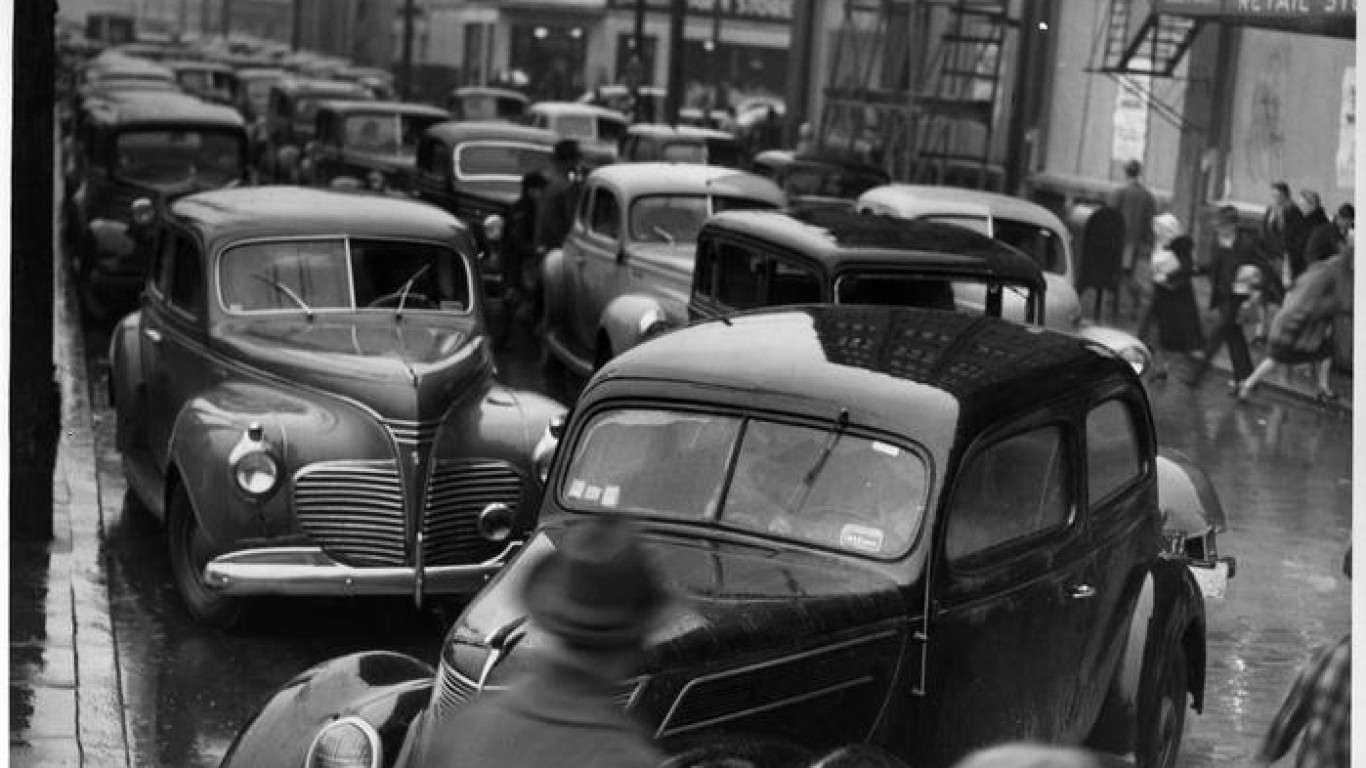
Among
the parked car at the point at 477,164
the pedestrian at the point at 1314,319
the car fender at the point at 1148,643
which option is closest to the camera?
the car fender at the point at 1148,643

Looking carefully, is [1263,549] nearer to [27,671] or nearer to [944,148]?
[27,671]

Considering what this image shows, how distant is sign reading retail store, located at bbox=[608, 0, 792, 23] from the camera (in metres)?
33.4

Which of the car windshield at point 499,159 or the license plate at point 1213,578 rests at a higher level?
the car windshield at point 499,159

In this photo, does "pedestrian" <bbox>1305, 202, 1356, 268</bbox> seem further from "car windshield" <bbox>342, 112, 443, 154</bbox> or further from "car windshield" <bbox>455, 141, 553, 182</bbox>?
"car windshield" <bbox>342, 112, 443, 154</bbox>

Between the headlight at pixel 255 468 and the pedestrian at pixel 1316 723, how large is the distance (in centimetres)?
418

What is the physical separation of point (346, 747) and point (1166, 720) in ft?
7.65

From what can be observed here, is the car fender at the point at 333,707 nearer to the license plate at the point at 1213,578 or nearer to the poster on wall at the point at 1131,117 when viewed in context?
the license plate at the point at 1213,578

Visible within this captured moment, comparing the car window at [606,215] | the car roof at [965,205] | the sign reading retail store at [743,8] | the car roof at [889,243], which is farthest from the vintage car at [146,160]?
the sign reading retail store at [743,8]

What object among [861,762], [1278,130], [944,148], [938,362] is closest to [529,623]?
[861,762]

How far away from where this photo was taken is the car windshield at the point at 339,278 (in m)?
8.84

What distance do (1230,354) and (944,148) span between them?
18.7 ft

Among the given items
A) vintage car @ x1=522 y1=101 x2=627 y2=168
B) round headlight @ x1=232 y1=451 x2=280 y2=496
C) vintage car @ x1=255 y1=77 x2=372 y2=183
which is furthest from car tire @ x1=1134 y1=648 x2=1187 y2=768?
vintage car @ x1=522 y1=101 x2=627 y2=168

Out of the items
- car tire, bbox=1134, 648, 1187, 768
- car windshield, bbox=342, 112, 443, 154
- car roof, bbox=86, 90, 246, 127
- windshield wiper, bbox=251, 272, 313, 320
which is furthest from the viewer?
car windshield, bbox=342, 112, 443, 154

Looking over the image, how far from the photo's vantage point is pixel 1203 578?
7.08 meters
